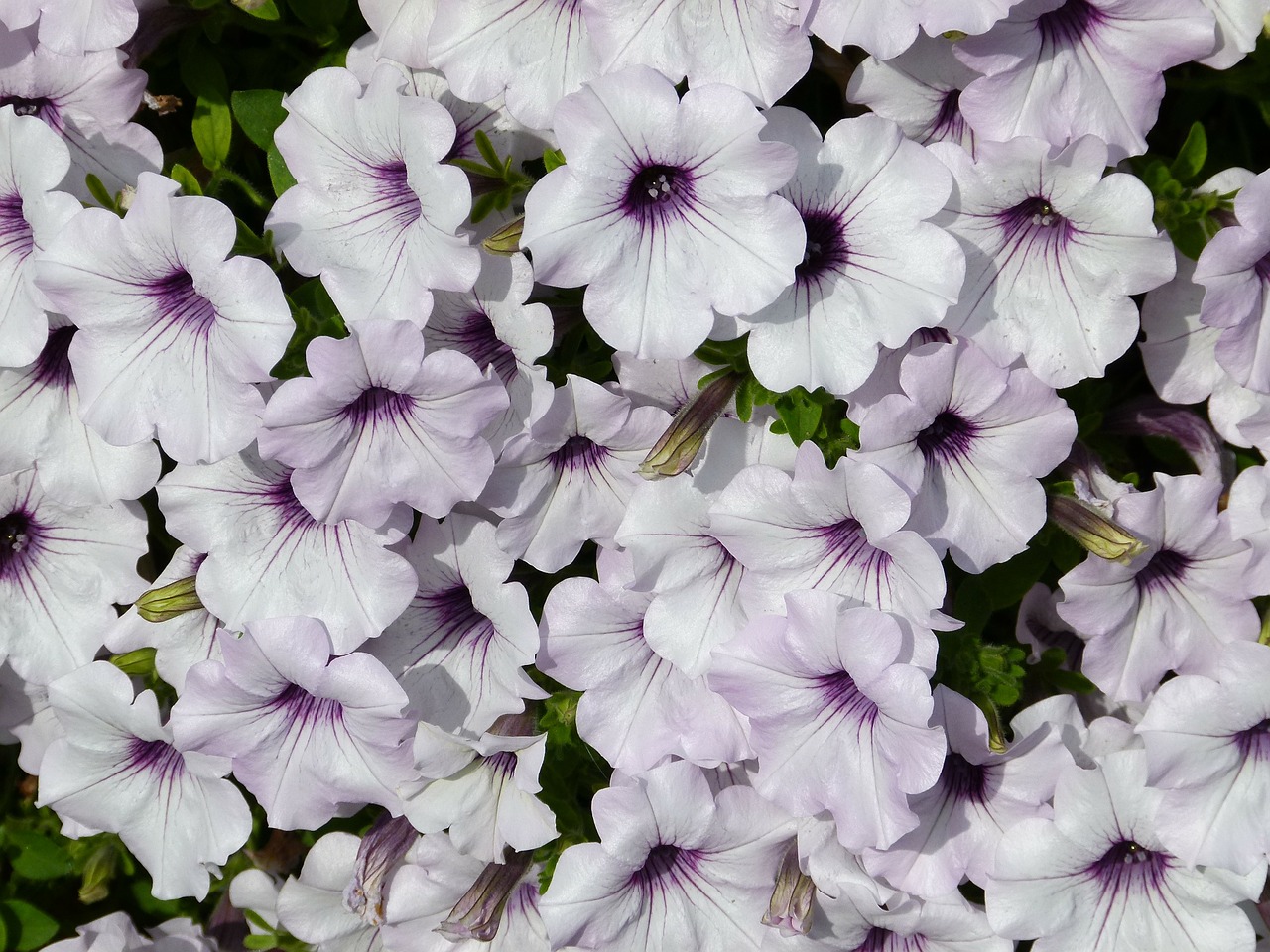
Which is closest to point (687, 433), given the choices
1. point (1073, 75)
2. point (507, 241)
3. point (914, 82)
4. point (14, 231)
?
point (507, 241)

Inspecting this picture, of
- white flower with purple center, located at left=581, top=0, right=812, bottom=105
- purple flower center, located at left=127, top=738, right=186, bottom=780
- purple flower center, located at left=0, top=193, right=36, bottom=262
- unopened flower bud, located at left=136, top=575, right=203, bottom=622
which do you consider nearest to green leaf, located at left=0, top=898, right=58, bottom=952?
purple flower center, located at left=127, top=738, right=186, bottom=780

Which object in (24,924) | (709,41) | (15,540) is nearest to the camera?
(709,41)

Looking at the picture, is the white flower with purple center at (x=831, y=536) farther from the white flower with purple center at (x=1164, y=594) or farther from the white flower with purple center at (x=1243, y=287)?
the white flower with purple center at (x=1243, y=287)

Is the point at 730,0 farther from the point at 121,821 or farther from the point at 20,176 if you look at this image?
the point at 121,821

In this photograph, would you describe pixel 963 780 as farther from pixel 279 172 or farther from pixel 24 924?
pixel 24 924

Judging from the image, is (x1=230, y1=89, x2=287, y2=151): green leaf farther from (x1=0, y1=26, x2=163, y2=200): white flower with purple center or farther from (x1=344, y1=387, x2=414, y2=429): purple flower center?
(x1=344, y1=387, x2=414, y2=429): purple flower center

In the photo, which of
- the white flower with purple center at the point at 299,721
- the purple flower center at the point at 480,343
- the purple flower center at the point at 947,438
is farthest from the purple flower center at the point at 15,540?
the purple flower center at the point at 947,438
